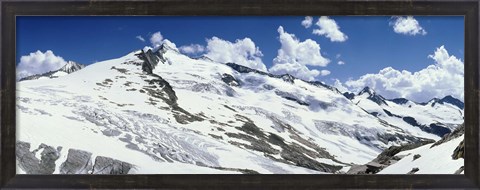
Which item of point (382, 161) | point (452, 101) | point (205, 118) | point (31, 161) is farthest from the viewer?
point (205, 118)

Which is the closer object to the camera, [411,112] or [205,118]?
[411,112]

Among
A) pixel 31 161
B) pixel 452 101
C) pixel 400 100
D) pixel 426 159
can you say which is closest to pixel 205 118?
pixel 31 161

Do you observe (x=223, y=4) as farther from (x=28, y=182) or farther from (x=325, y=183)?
(x=28, y=182)

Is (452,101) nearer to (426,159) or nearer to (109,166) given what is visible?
(426,159)

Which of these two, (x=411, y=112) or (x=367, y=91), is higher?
(x=367, y=91)

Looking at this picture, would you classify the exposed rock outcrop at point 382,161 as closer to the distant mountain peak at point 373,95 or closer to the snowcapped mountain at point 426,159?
the snowcapped mountain at point 426,159

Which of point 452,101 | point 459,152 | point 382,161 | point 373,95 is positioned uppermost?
point 373,95

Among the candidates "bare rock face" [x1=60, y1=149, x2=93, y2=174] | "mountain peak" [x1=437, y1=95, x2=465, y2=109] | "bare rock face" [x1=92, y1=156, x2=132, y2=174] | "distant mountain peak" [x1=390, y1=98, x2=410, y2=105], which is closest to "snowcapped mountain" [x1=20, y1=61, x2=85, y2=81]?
"bare rock face" [x1=60, y1=149, x2=93, y2=174]
